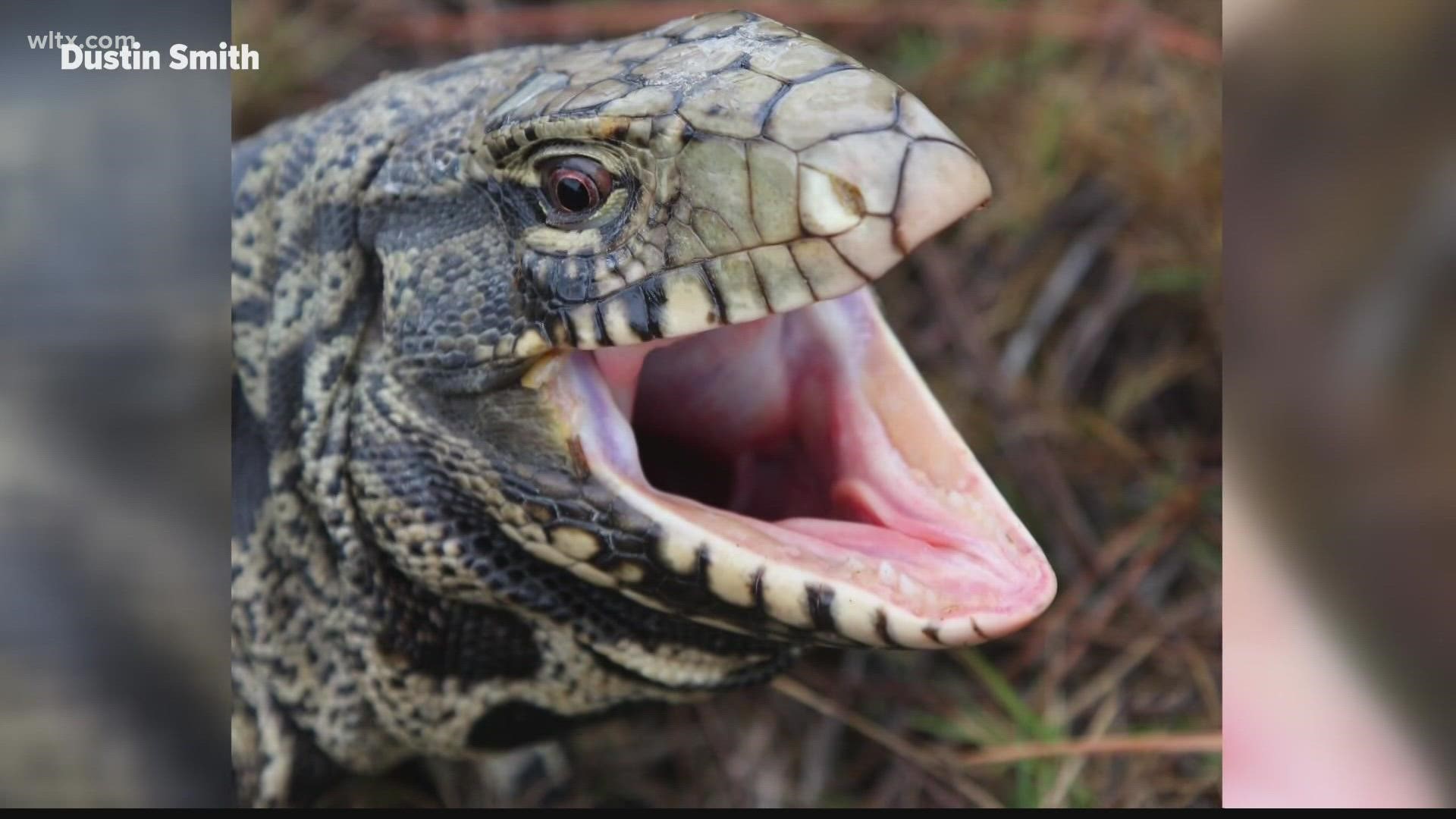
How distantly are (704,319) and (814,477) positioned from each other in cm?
29

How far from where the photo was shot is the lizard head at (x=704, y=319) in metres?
0.96

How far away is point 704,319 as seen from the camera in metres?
0.99

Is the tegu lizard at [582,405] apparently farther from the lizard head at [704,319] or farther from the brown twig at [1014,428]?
the brown twig at [1014,428]

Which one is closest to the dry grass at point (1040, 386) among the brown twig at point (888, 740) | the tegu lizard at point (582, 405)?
the brown twig at point (888, 740)

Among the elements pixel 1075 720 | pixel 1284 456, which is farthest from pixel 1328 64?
pixel 1075 720

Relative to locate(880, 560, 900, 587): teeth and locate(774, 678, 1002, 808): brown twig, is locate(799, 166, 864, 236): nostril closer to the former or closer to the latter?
locate(880, 560, 900, 587): teeth

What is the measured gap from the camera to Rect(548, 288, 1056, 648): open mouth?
1.01 m

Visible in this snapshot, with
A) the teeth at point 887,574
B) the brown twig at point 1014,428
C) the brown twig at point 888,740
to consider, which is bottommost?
the brown twig at point 888,740

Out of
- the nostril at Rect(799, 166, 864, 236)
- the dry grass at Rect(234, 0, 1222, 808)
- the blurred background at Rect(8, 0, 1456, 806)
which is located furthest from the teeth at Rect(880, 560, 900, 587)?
the dry grass at Rect(234, 0, 1222, 808)

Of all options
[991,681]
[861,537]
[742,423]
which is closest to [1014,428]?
[991,681]

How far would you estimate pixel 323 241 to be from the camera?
123cm

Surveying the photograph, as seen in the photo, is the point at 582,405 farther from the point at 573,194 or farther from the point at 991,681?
the point at 991,681

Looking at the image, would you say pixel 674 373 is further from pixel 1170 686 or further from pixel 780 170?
pixel 1170 686

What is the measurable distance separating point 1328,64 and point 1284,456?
411mm
